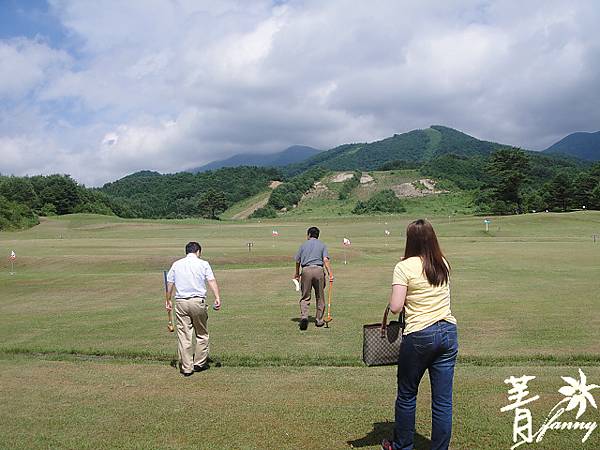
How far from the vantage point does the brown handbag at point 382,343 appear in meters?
6.23

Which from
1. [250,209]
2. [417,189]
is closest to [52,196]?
[250,209]

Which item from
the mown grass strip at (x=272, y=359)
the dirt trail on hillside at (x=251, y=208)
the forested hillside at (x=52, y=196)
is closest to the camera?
the mown grass strip at (x=272, y=359)

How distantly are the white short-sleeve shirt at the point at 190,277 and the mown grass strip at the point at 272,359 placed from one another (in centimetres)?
172

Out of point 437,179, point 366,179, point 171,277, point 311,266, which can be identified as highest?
point 366,179

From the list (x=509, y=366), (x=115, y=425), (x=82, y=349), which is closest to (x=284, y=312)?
(x=82, y=349)

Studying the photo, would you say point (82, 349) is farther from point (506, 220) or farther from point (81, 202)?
point (81, 202)

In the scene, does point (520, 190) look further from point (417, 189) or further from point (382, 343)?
point (382, 343)

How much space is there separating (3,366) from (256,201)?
16326 cm

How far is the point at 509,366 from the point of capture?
374 inches

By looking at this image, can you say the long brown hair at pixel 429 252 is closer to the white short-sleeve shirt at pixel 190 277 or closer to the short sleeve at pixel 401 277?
the short sleeve at pixel 401 277

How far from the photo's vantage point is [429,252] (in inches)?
220

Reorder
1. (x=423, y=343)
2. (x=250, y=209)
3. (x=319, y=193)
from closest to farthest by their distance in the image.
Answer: (x=423, y=343) < (x=319, y=193) < (x=250, y=209)

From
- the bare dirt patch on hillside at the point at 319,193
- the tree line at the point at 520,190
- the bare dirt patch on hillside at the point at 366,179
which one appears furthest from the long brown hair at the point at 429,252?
the bare dirt patch on hillside at the point at 366,179

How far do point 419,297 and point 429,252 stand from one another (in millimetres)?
486
